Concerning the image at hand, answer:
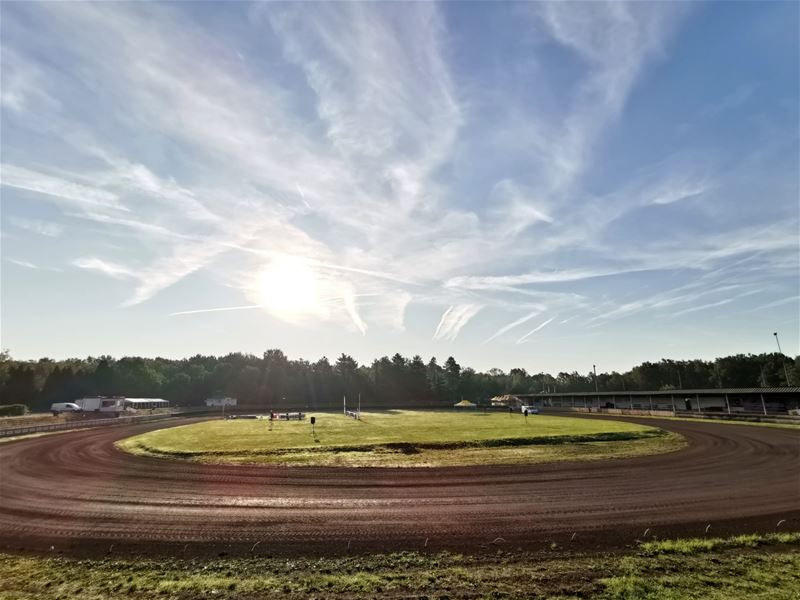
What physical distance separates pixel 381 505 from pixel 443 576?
7290mm

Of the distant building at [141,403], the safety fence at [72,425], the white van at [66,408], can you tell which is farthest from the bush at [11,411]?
the safety fence at [72,425]

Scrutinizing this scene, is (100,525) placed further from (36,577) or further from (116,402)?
(116,402)

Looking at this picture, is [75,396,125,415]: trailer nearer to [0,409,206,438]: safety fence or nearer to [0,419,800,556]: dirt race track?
[0,409,206,438]: safety fence

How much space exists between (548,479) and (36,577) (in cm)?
2283

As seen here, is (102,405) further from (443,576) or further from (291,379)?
(443,576)

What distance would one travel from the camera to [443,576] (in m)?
11.7

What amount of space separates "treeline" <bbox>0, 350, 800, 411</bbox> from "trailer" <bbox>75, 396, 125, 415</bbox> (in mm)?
50422

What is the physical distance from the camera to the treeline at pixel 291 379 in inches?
5261

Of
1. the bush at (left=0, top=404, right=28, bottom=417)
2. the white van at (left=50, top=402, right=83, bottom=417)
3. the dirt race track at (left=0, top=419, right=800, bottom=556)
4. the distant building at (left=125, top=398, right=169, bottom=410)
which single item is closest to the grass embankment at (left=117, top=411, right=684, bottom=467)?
the dirt race track at (left=0, top=419, right=800, bottom=556)

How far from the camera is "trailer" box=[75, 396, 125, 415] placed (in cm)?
8812

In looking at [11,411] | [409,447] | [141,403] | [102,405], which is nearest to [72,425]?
[102,405]

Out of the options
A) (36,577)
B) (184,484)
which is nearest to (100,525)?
(36,577)

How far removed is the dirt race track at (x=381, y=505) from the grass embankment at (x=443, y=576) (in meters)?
1.02

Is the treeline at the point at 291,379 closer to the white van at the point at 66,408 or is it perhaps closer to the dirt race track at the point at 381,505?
the white van at the point at 66,408
